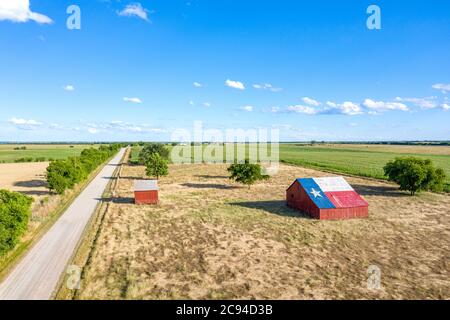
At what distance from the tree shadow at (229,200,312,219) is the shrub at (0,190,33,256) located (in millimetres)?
24458

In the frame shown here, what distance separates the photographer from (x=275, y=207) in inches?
1535

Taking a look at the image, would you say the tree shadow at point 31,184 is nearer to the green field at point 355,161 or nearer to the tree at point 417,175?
the green field at point 355,161

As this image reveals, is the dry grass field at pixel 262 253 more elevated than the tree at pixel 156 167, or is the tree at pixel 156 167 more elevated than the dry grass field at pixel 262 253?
the tree at pixel 156 167

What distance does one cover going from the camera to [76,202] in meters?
40.5

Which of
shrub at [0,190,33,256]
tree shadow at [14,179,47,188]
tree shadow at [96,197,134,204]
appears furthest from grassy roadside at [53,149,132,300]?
tree shadow at [14,179,47,188]

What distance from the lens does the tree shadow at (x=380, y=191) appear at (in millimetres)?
47344

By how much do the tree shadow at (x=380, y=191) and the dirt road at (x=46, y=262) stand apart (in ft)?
136

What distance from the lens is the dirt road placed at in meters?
17.4

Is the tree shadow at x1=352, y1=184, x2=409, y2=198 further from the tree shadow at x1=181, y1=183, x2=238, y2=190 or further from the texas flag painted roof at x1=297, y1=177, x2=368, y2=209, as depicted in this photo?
the tree shadow at x1=181, y1=183, x2=238, y2=190

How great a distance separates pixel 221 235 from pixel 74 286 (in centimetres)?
1331

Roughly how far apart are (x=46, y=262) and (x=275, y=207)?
26.4 m
